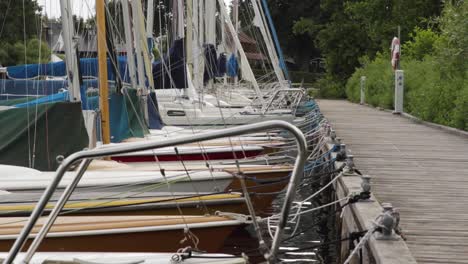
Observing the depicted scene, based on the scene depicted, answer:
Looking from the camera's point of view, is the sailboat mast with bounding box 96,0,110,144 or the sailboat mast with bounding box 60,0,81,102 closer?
the sailboat mast with bounding box 60,0,81,102

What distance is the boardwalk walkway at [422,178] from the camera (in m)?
8.01

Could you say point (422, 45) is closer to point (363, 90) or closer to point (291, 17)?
point (363, 90)

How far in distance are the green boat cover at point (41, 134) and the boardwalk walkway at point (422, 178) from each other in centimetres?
423

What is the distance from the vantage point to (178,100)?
74.1 ft

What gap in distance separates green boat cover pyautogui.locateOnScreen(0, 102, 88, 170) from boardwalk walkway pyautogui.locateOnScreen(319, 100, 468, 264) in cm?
423

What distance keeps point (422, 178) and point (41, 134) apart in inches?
216

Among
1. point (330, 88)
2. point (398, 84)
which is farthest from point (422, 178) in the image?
point (330, 88)

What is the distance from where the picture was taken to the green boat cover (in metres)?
11.4

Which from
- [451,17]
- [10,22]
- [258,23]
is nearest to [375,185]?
[451,17]

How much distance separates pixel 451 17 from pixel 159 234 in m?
14.3

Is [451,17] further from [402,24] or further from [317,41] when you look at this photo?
[317,41]

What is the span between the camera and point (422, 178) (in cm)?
1218

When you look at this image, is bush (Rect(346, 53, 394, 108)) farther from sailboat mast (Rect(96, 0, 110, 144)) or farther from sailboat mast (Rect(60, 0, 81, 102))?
sailboat mast (Rect(60, 0, 81, 102))

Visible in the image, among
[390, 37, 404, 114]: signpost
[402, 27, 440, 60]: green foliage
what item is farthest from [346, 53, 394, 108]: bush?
[390, 37, 404, 114]: signpost
